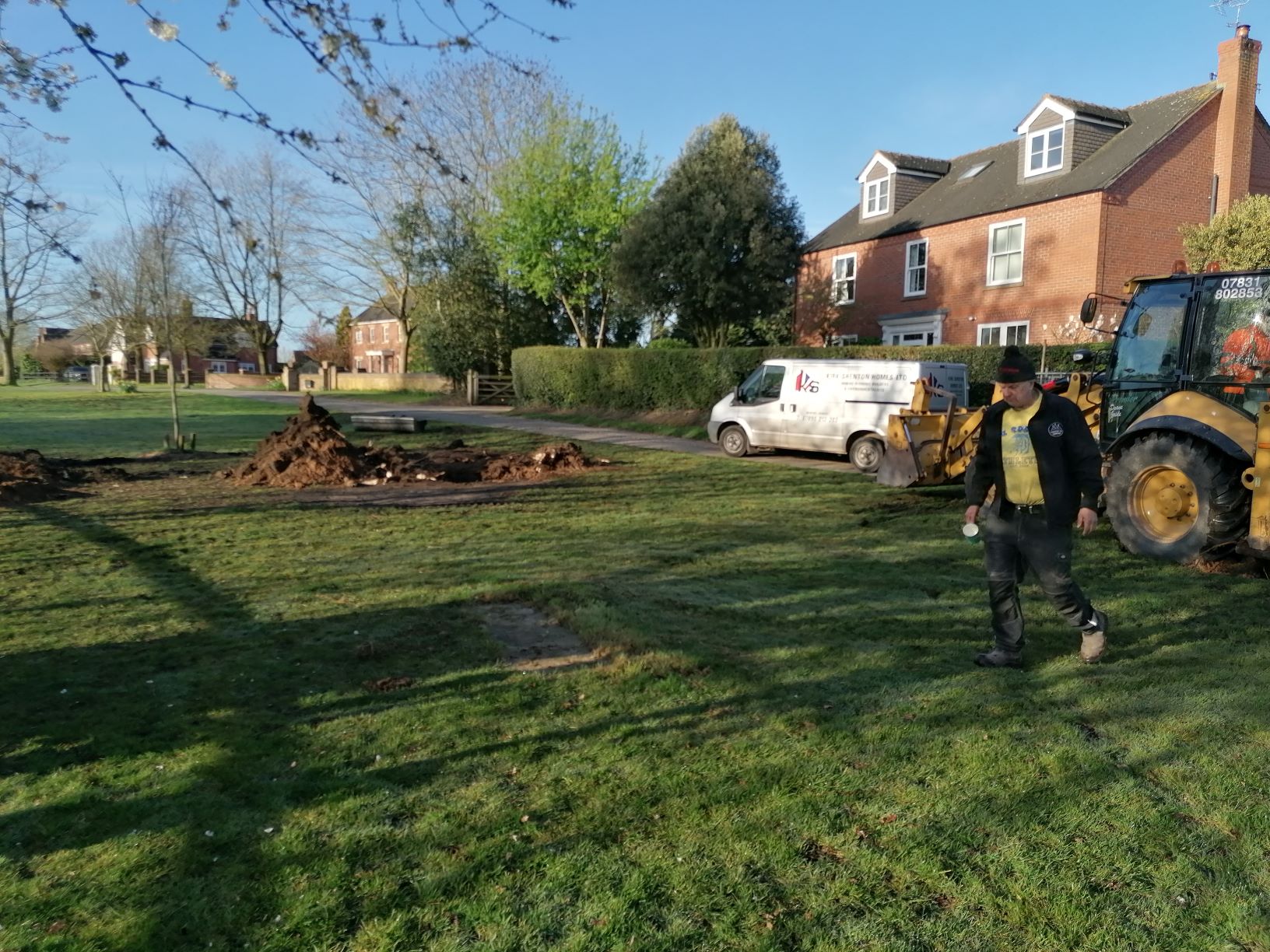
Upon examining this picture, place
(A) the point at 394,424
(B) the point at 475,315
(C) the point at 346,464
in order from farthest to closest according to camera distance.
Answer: (B) the point at 475,315 < (A) the point at 394,424 < (C) the point at 346,464

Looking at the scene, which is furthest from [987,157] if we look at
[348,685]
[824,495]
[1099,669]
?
[348,685]

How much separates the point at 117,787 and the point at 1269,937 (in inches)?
168

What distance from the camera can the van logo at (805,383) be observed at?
16445 mm

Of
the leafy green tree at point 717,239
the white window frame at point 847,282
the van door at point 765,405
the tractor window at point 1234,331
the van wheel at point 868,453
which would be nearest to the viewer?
the tractor window at point 1234,331

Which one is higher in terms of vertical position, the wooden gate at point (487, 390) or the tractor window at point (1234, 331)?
the tractor window at point (1234, 331)

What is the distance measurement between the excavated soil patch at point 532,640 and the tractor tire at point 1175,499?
5761 mm

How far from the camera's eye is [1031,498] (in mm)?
5145

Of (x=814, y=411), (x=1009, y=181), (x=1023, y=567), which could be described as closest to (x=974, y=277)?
(x=1009, y=181)

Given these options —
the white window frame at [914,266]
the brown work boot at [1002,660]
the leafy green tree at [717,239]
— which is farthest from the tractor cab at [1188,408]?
the leafy green tree at [717,239]

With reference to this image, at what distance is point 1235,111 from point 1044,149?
4638 millimetres

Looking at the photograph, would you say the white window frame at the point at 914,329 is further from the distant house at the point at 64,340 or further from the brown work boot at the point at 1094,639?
the distant house at the point at 64,340

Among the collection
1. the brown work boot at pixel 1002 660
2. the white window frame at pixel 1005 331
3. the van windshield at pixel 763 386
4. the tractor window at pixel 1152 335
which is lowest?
the brown work boot at pixel 1002 660

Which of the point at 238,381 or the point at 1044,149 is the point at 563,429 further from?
the point at 238,381

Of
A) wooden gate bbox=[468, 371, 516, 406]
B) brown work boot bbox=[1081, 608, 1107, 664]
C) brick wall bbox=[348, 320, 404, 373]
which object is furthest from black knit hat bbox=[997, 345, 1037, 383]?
brick wall bbox=[348, 320, 404, 373]
